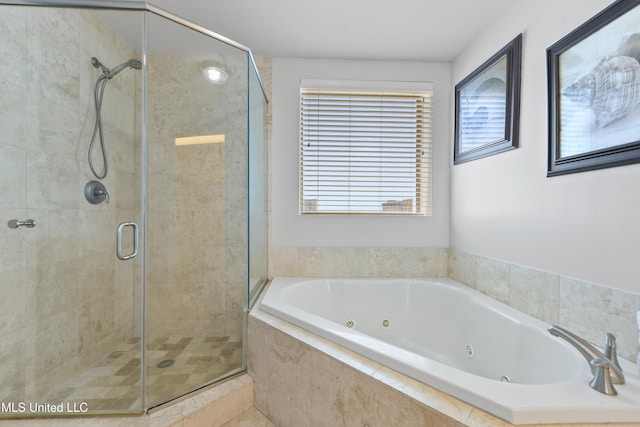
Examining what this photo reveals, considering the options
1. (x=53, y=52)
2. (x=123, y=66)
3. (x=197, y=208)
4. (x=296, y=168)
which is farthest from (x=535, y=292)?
(x=53, y=52)

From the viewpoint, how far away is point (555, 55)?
52.8 inches

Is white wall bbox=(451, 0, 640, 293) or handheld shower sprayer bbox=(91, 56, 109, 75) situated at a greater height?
handheld shower sprayer bbox=(91, 56, 109, 75)

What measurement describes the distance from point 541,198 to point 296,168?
5.16ft

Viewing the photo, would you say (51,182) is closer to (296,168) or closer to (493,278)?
(296,168)

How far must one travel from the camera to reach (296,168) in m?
2.29

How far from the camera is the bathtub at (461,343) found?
81 cm

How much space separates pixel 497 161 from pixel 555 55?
1.94ft

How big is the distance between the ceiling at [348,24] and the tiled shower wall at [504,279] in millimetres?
1503

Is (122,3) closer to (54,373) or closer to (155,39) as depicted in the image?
(155,39)

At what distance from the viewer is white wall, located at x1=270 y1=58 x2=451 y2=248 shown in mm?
2268

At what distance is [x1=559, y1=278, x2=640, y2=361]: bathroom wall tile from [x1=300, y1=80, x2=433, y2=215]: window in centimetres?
118

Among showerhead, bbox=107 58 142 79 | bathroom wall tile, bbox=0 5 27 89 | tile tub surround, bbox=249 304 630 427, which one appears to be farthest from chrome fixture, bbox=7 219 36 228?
tile tub surround, bbox=249 304 630 427

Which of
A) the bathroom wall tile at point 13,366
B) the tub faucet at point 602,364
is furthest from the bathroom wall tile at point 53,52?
the tub faucet at point 602,364

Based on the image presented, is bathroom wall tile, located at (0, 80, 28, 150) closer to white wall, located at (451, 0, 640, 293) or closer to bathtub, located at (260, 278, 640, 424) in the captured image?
bathtub, located at (260, 278, 640, 424)
